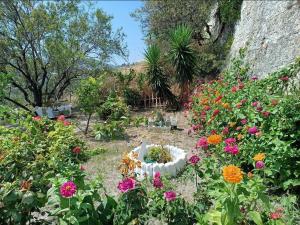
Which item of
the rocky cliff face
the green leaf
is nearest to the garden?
the green leaf

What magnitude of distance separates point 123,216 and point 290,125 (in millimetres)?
2450

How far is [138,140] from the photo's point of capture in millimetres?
7625

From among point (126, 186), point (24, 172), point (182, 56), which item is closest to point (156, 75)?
point (182, 56)

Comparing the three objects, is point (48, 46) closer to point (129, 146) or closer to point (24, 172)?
point (129, 146)

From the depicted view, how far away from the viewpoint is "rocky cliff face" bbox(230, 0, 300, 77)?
7988 mm

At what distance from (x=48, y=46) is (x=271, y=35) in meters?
7.91

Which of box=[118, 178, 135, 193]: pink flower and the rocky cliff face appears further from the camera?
the rocky cliff face

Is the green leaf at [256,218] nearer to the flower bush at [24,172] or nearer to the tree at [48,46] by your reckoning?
the flower bush at [24,172]

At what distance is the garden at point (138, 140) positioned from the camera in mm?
2643

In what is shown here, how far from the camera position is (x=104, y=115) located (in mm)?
10539

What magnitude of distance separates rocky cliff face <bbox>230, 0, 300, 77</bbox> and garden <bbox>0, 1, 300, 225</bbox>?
20.3 inches

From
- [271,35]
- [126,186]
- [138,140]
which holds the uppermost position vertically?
[271,35]

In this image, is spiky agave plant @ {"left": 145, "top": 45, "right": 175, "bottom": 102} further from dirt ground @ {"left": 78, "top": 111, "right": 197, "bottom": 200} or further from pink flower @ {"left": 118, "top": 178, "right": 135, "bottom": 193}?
pink flower @ {"left": 118, "top": 178, "right": 135, "bottom": 193}

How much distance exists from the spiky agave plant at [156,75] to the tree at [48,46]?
9.09ft
